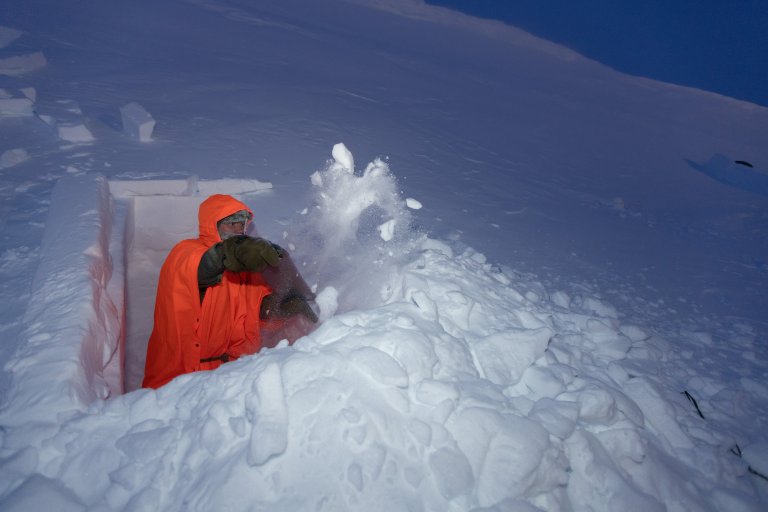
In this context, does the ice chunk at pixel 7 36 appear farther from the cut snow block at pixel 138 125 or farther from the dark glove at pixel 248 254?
the dark glove at pixel 248 254

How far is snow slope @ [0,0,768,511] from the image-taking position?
143 cm

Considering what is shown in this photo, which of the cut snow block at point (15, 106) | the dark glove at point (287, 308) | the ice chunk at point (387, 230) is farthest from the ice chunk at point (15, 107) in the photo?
the ice chunk at point (387, 230)

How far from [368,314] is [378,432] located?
2.12 ft

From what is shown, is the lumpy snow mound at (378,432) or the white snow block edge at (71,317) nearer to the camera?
the lumpy snow mound at (378,432)

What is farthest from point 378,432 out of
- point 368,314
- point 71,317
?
point 71,317

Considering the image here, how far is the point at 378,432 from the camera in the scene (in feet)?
4.83

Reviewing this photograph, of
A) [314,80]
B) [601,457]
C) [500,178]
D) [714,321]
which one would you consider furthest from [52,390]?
[314,80]

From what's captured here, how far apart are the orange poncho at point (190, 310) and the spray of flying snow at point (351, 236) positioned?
76cm

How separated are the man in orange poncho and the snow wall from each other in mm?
269

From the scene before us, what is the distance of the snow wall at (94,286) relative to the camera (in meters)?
1.64

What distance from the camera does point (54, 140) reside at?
12.6 feet

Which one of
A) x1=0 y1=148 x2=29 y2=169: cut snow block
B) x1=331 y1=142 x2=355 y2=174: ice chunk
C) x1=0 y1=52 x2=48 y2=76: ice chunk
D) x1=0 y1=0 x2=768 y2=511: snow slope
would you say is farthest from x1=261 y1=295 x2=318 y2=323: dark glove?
x1=0 y1=52 x2=48 y2=76: ice chunk

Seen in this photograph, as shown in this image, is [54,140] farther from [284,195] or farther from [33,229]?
[284,195]

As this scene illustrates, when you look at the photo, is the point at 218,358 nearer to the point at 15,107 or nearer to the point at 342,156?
the point at 342,156
